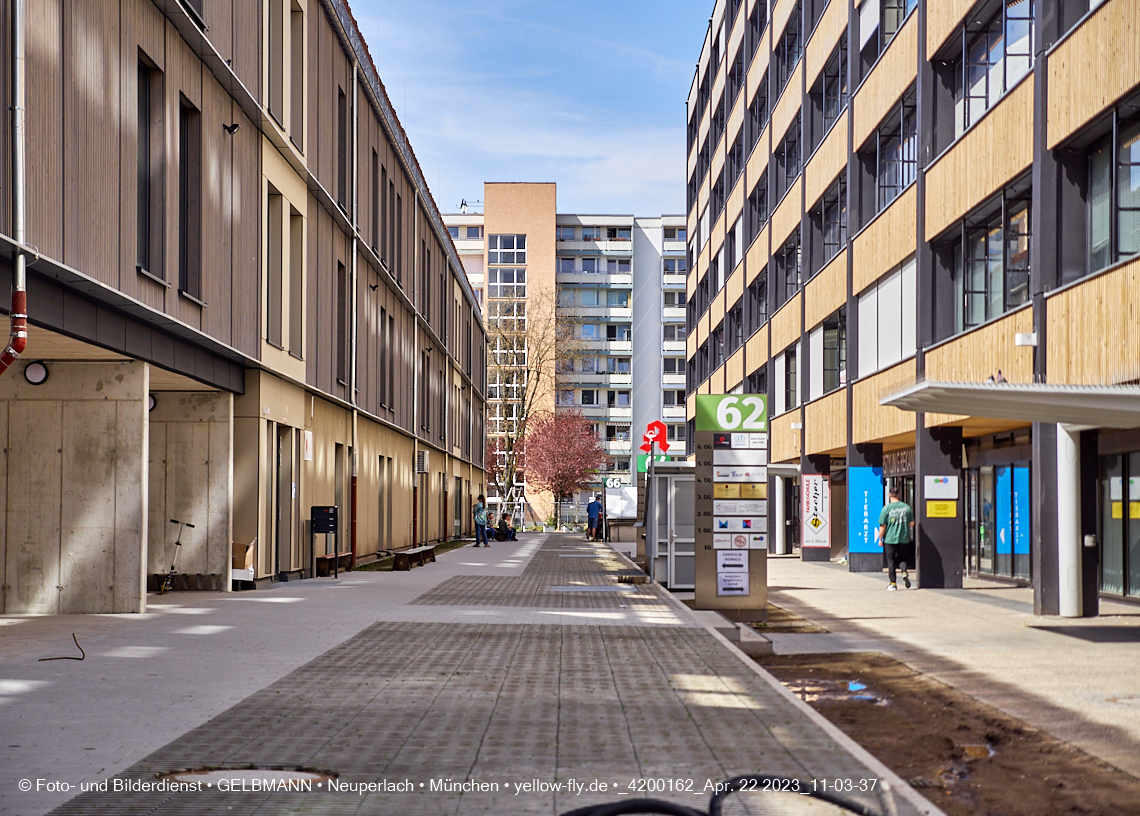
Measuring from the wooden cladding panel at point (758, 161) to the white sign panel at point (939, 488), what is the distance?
2169cm

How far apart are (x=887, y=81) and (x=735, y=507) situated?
1446cm

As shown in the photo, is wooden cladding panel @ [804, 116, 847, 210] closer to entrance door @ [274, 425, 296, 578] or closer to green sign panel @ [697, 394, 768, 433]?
entrance door @ [274, 425, 296, 578]

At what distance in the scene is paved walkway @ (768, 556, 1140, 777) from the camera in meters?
8.74

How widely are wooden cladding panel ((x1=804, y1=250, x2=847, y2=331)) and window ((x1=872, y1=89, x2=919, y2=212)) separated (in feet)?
9.18

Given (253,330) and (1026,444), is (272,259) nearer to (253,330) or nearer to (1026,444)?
(253,330)

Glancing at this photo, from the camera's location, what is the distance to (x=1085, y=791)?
21.1ft

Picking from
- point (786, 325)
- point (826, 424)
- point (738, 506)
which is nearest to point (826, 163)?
point (786, 325)

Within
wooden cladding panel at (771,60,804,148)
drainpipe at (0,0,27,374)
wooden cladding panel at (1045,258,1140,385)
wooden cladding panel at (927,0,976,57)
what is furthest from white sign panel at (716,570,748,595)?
wooden cladding panel at (771,60,804,148)

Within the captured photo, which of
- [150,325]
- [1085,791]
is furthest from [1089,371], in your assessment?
[150,325]

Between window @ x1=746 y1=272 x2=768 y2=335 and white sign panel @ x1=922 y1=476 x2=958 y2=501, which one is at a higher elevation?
window @ x1=746 y1=272 x2=768 y2=335

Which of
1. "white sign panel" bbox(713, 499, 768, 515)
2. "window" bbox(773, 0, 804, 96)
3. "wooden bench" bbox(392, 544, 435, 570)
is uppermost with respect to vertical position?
"window" bbox(773, 0, 804, 96)

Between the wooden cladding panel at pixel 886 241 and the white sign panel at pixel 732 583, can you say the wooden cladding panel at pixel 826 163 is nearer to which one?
the wooden cladding panel at pixel 886 241

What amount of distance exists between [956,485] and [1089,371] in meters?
7.62

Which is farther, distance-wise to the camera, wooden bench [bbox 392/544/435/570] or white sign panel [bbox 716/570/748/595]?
wooden bench [bbox 392/544/435/570]
